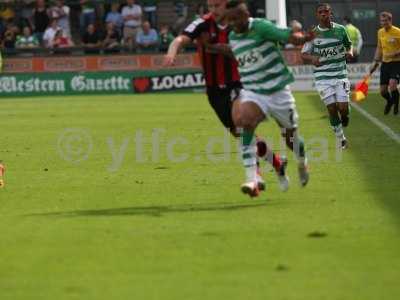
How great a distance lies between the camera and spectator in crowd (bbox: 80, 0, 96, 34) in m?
43.0

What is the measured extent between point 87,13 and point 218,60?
96.4ft

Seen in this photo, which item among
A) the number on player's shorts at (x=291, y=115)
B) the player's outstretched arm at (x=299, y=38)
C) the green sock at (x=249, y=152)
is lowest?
the green sock at (x=249, y=152)

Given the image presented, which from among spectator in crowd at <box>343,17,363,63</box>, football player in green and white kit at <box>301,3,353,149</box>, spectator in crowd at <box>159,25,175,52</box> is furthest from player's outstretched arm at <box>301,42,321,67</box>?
spectator in crowd at <box>159,25,175,52</box>

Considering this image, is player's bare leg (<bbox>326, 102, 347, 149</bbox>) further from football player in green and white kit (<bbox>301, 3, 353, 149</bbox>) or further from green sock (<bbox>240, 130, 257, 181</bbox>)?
green sock (<bbox>240, 130, 257, 181</bbox>)

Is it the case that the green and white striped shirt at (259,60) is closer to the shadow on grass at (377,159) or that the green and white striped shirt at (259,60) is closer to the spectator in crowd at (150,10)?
the shadow on grass at (377,159)

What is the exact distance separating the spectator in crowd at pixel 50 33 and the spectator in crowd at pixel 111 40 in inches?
66.5

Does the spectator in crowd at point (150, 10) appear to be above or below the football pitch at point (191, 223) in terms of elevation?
below

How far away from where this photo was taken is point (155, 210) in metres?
11.9

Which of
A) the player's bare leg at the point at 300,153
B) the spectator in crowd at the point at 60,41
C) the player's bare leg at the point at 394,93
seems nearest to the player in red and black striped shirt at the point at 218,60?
the player's bare leg at the point at 300,153

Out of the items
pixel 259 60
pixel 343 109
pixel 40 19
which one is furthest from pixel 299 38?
pixel 40 19

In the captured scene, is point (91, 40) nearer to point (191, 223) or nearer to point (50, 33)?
point (50, 33)

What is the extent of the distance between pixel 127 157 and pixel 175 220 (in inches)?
281

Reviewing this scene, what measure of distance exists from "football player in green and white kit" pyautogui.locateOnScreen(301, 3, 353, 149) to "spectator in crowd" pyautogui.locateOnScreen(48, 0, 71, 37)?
901 inches

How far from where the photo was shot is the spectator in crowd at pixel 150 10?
4328 centimetres
